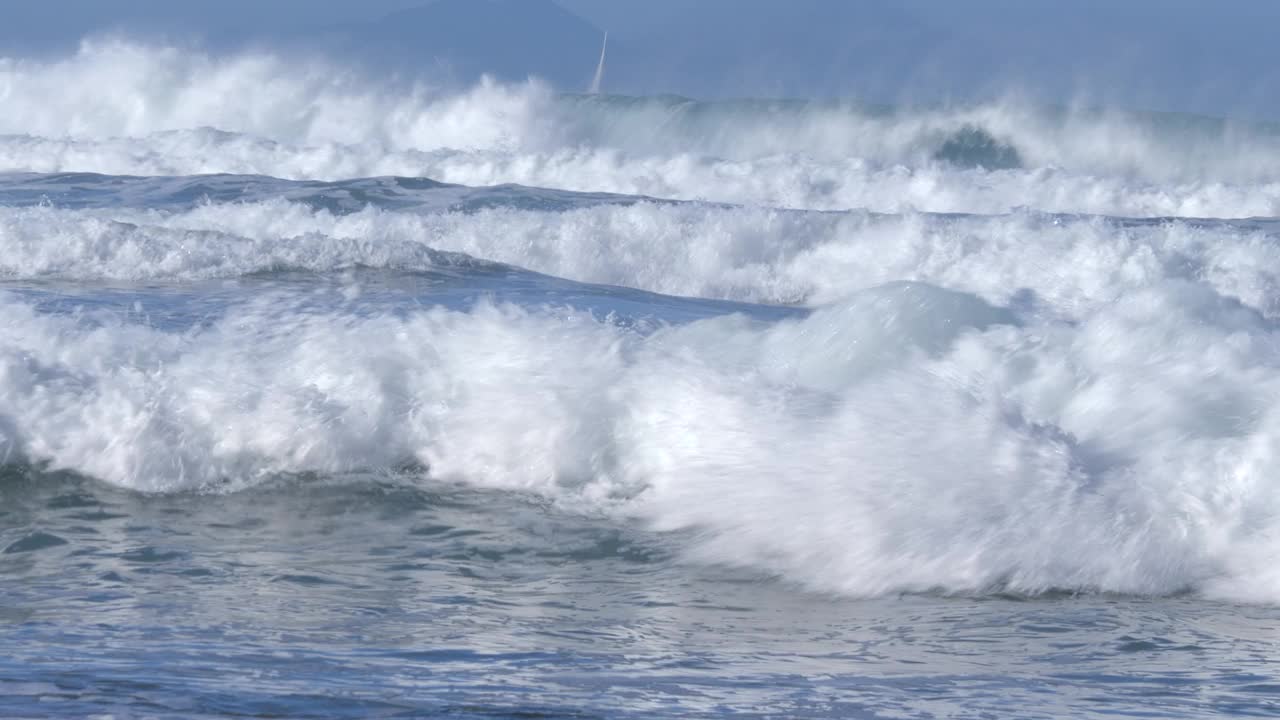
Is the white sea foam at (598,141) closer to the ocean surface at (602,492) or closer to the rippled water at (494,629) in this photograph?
the ocean surface at (602,492)

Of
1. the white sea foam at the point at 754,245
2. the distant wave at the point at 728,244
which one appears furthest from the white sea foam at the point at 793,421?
the white sea foam at the point at 754,245

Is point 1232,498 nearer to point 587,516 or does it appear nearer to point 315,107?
point 587,516

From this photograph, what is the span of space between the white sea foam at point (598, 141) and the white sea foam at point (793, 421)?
9.67 meters

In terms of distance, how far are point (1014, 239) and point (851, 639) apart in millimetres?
6886

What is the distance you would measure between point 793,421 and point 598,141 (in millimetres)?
19473

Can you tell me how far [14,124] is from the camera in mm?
25109

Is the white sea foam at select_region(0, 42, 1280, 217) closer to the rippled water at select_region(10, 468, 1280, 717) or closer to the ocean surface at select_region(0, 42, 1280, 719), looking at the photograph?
the ocean surface at select_region(0, 42, 1280, 719)

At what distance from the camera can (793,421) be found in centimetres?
468

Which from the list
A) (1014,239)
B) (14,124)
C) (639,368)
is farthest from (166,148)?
(639,368)

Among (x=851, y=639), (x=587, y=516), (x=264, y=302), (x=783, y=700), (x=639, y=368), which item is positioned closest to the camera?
(x=783, y=700)

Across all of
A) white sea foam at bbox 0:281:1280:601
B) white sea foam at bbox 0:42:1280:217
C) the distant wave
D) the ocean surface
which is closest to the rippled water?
the ocean surface

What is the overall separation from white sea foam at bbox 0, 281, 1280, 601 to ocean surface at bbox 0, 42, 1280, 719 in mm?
14

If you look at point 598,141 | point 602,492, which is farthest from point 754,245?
point 598,141

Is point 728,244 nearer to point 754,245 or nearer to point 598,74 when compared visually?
point 754,245
